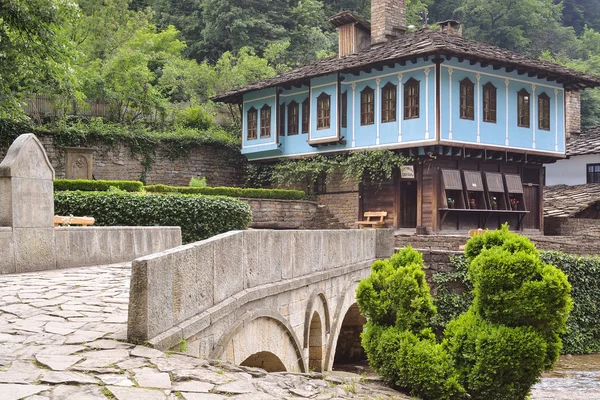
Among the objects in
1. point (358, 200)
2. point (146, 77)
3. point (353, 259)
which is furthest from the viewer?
point (146, 77)

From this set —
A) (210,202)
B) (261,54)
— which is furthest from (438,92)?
(261,54)

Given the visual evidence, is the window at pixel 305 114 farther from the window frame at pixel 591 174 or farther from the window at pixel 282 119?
the window frame at pixel 591 174

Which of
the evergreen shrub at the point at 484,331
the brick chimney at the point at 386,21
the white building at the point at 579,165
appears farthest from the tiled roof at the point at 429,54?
the evergreen shrub at the point at 484,331

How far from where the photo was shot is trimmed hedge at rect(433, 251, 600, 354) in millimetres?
17734

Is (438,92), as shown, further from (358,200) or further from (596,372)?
(596,372)

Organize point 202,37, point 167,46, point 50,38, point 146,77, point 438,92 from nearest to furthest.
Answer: point 50,38
point 438,92
point 146,77
point 167,46
point 202,37

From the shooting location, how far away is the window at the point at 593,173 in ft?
107

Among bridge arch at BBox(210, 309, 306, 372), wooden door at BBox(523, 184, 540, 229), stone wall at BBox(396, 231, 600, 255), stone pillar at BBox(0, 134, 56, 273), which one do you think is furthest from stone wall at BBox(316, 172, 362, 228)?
stone pillar at BBox(0, 134, 56, 273)

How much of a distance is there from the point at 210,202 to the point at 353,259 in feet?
15.7

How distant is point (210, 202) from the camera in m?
17.4

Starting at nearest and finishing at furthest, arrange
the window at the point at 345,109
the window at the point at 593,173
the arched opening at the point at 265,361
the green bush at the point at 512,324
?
the green bush at the point at 512,324 < the arched opening at the point at 265,361 < the window at the point at 345,109 < the window at the point at 593,173

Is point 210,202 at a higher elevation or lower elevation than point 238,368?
higher

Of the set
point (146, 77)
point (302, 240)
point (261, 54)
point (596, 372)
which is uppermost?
point (261, 54)

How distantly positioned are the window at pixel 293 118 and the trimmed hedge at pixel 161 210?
1135cm
